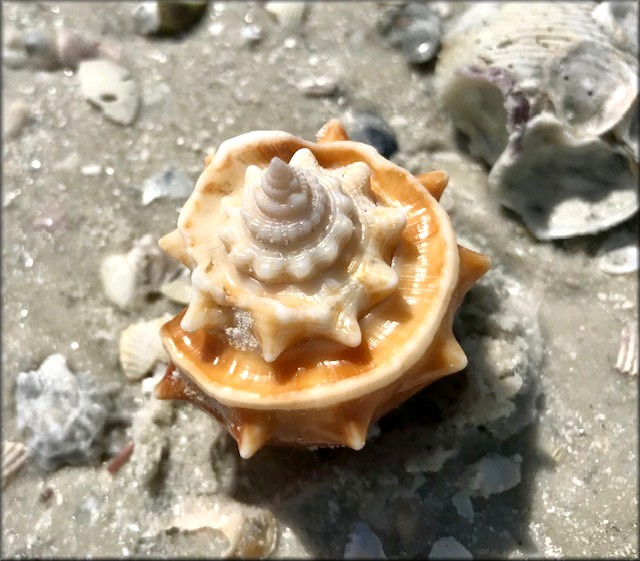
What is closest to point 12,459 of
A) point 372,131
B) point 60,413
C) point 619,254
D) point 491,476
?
point 60,413

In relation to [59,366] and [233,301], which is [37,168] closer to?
[59,366]

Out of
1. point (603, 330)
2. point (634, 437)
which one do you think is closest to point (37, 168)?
point (603, 330)

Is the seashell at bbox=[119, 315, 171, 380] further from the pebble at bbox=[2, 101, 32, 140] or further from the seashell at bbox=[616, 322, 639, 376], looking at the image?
the seashell at bbox=[616, 322, 639, 376]

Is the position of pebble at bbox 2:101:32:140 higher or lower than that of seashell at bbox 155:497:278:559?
higher

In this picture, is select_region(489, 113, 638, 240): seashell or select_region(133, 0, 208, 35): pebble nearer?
select_region(489, 113, 638, 240): seashell

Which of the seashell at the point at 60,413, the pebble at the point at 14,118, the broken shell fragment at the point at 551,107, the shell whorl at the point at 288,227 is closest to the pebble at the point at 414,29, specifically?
the broken shell fragment at the point at 551,107

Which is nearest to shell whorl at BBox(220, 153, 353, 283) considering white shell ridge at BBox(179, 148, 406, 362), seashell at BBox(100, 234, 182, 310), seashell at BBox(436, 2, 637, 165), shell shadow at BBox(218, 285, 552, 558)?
white shell ridge at BBox(179, 148, 406, 362)

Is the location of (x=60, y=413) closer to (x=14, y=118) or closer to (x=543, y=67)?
(x=14, y=118)
